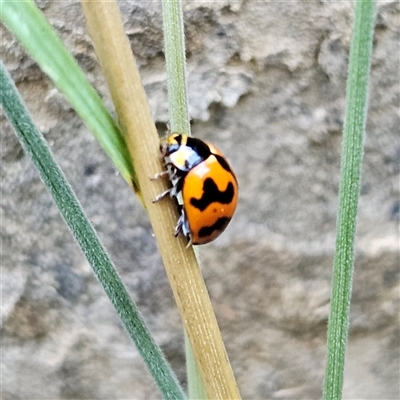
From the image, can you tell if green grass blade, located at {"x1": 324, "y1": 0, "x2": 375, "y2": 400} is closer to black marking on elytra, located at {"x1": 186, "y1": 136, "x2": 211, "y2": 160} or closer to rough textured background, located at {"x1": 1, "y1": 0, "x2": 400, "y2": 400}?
black marking on elytra, located at {"x1": 186, "y1": 136, "x2": 211, "y2": 160}

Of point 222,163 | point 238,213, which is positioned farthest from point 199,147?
point 238,213

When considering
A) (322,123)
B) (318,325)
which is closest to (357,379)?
(318,325)

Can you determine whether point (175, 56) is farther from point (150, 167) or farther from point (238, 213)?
point (238, 213)

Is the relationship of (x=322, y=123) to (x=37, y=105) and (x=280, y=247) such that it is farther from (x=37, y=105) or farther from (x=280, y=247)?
(x=37, y=105)

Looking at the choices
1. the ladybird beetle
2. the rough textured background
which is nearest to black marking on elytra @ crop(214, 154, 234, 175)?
the ladybird beetle

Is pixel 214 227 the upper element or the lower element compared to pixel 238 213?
lower

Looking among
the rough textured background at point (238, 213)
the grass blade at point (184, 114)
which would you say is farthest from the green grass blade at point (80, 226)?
the rough textured background at point (238, 213)
